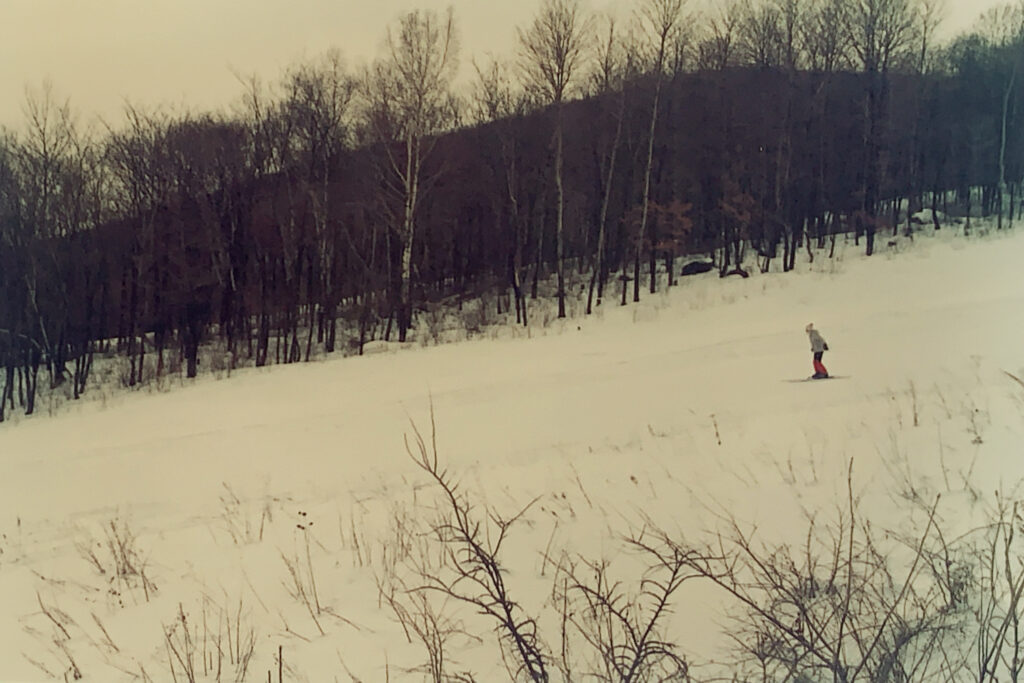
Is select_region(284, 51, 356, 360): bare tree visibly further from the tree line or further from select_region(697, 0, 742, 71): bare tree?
select_region(697, 0, 742, 71): bare tree

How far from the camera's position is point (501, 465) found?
3.48 m

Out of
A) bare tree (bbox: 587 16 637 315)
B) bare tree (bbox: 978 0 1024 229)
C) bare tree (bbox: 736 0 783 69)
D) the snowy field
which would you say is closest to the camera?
the snowy field

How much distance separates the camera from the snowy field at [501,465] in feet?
9.38

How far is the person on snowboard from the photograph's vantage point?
11.0 feet

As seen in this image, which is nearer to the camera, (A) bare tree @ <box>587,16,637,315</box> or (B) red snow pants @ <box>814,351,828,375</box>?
(B) red snow pants @ <box>814,351,828,375</box>

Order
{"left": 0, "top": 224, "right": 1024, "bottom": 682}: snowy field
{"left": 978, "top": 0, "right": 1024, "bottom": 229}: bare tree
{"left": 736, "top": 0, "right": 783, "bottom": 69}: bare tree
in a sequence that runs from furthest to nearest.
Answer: {"left": 736, "top": 0, "right": 783, "bottom": 69}: bare tree < {"left": 978, "top": 0, "right": 1024, "bottom": 229}: bare tree < {"left": 0, "top": 224, "right": 1024, "bottom": 682}: snowy field

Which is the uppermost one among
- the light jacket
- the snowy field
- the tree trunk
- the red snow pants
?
the tree trunk

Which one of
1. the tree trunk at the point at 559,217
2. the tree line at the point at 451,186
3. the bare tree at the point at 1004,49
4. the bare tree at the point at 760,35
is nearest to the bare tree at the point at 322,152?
the tree line at the point at 451,186

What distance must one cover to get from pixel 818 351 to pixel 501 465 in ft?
5.99

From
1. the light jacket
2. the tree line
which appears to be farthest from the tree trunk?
the light jacket

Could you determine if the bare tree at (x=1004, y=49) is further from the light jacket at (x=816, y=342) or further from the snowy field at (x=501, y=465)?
the light jacket at (x=816, y=342)

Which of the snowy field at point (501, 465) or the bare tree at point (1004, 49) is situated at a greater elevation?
the bare tree at point (1004, 49)

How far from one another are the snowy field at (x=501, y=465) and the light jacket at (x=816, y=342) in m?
0.05

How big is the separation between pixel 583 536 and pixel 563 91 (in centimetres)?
301
